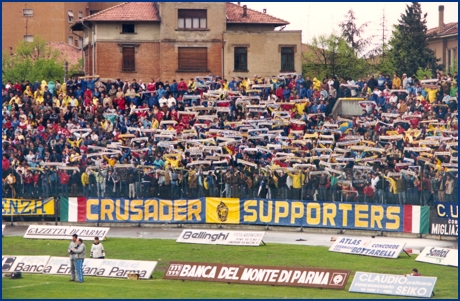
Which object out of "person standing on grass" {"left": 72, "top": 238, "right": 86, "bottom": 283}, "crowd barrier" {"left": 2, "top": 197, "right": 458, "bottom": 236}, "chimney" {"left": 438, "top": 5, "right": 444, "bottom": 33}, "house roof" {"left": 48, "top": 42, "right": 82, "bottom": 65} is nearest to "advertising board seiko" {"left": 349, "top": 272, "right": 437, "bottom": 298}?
"person standing on grass" {"left": 72, "top": 238, "right": 86, "bottom": 283}

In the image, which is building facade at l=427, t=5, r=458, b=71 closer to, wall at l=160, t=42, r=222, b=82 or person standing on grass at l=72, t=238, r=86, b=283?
wall at l=160, t=42, r=222, b=82

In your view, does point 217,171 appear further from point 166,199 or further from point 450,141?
point 450,141

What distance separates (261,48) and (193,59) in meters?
5.00

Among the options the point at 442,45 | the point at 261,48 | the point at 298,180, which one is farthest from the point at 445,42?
the point at 298,180

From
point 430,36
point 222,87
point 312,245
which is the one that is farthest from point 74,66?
point 312,245

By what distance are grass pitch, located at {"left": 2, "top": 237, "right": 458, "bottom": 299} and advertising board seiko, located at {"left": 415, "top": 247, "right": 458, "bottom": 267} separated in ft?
0.90

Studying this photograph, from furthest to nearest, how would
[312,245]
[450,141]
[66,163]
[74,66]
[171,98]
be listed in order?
[74,66] → [171,98] → [66,163] → [450,141] → [312,245]

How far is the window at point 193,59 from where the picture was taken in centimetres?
7200

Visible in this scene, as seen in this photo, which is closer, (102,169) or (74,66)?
(102,169)

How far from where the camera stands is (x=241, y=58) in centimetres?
7169

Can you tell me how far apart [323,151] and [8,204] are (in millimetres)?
15441

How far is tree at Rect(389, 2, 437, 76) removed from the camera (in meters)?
84.8

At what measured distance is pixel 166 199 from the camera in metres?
47.4

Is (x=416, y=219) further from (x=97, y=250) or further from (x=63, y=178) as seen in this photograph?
(x=63, y=178)
